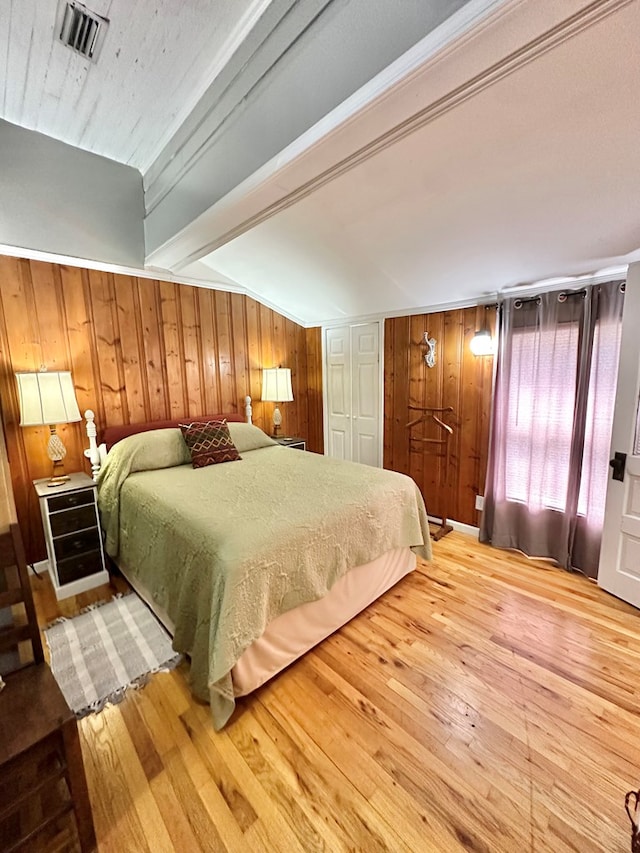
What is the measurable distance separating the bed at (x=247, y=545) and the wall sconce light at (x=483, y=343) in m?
1.34

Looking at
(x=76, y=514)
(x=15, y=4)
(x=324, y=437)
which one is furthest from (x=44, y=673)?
(x=324, y=437)

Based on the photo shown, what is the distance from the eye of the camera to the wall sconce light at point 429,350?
3352 millimetres

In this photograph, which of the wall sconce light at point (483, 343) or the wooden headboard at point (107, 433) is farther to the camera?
the wall sconce light at point (483, 343)

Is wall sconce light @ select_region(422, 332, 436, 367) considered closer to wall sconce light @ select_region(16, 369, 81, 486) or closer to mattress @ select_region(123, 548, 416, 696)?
mattress @ select_region(123, 548, 416, 696)

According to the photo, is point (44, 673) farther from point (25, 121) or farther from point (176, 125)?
point (25, 121)

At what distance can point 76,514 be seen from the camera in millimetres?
2414

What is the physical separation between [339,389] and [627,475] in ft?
9.05

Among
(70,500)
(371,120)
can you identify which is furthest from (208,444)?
(371,120)

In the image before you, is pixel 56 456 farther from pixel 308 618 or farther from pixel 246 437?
pixel 308 618

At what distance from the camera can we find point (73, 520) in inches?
94.7

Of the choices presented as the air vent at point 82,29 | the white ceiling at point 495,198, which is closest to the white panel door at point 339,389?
the white ceiling at point 495,198

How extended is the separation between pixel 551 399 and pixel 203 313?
313 cm

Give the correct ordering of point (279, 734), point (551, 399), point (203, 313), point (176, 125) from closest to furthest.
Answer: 1. point (279, 734)
2. point (176, 125)
3. point (551, 399)
4. point (203, 313)

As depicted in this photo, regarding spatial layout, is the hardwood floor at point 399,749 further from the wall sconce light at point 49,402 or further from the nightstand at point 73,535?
the wall sconce light at point 49,402
